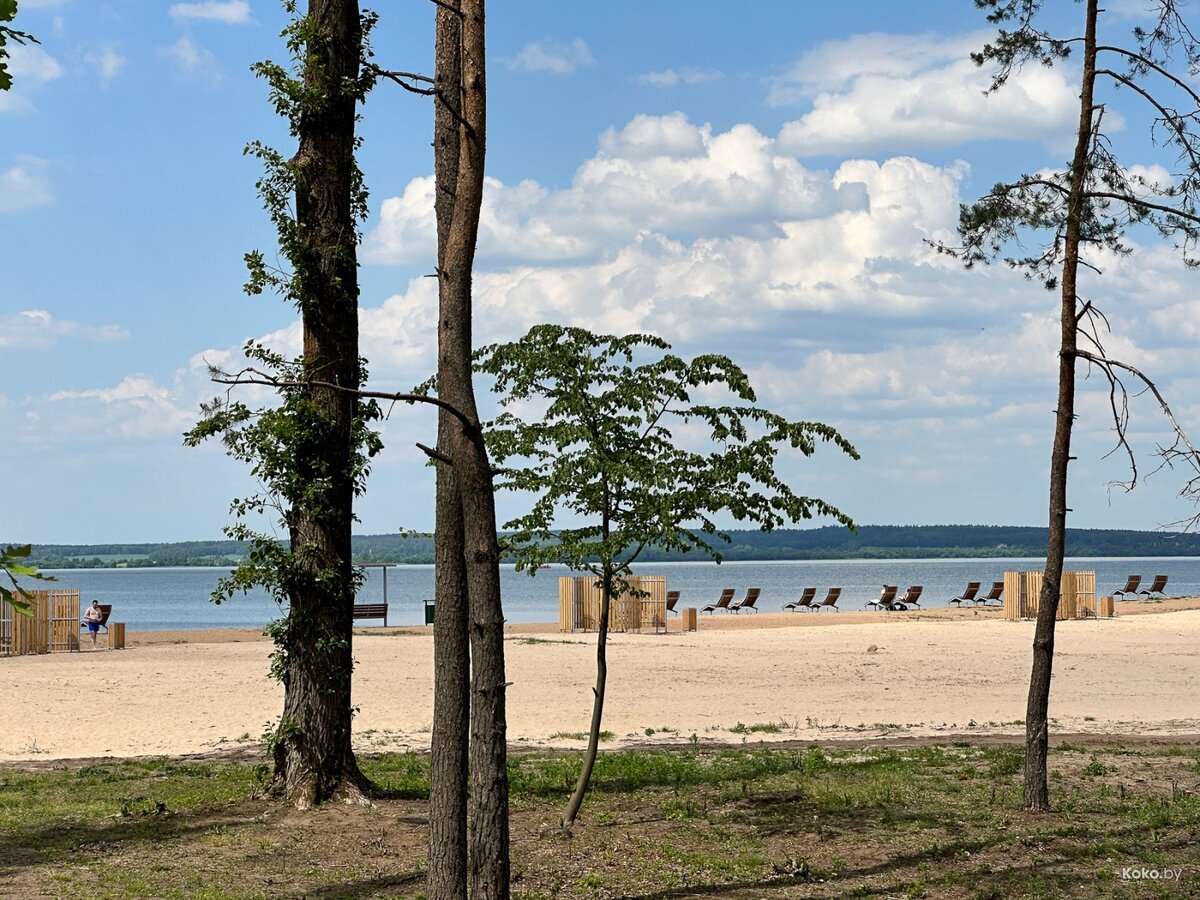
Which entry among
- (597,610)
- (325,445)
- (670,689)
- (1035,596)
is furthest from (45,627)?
(1035,596)

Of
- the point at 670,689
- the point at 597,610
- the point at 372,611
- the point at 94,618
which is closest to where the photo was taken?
the point at 670,689

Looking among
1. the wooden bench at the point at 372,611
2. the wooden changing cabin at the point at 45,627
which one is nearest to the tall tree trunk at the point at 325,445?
the wooden changing cabin at the point at 45,627

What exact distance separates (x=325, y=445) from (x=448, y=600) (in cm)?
350

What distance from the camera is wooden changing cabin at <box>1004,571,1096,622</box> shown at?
4169 centimetres

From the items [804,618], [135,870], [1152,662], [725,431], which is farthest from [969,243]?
[804,618]

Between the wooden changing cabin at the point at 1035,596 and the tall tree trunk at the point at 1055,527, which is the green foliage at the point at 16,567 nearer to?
the tall tree trunk at the point at 1055,527

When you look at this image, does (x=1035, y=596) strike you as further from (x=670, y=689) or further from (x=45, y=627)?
(x=45, y=627)

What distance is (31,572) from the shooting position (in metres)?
2.85

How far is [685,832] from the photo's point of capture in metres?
9.66

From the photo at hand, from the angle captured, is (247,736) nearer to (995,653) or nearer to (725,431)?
(725,431)

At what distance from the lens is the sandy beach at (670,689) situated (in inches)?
640

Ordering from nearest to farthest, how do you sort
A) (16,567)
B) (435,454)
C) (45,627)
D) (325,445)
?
(16,567), (435,454), (325,445), (45,627)

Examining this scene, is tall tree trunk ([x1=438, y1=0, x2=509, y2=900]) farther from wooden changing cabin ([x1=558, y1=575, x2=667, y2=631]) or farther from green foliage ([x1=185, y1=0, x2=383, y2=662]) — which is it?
wooden changing cabin ([x1=558, y1=575, x2=667, y2=631])

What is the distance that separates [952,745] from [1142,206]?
6.11 meters
